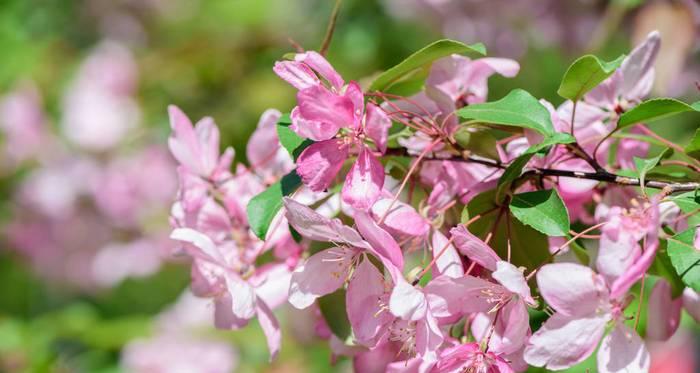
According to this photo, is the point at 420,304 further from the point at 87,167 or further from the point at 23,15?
the point at 23,15

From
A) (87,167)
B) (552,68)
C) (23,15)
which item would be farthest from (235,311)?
(23,15)

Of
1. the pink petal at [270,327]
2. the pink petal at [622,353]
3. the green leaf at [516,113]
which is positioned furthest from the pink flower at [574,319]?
the pink petal at [270,327]

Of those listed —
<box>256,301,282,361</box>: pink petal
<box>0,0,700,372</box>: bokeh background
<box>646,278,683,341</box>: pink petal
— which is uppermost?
<box>256,301,282,361</box>: pink petal

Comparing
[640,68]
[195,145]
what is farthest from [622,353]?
[195,145]

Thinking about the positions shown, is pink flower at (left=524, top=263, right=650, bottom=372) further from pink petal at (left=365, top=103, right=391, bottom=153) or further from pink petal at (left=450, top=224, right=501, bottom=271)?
pink petal at (left=365, top=103, right=391, bottom=153)

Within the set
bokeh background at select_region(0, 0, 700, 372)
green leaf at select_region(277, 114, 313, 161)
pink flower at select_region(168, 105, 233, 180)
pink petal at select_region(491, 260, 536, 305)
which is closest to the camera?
pink petal at select_region(491, 260, 536, 305)

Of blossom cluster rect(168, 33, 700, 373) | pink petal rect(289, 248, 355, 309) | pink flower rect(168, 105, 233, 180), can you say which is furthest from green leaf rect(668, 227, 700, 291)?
pink flower rect(168, 105, 233, 180)

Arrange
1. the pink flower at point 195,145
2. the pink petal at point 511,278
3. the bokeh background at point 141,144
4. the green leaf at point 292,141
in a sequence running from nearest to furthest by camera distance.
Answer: the pink petal at point 511,278, the green leaf at point 292,141, the pink flower at point 195,145, the bokeh background at point 141,144

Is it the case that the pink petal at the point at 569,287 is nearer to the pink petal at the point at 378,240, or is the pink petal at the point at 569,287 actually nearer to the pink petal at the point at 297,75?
the pink petal at the point at 378,240
